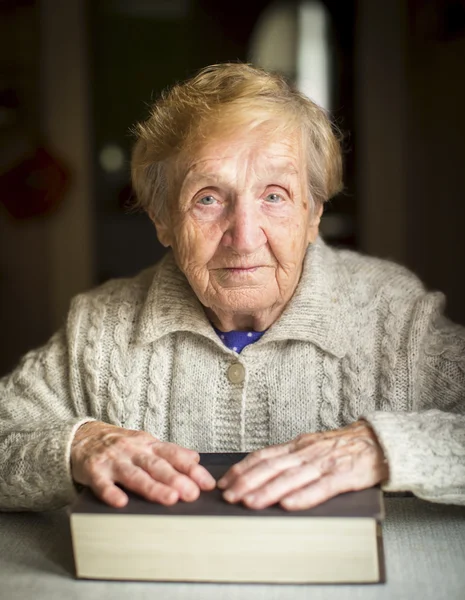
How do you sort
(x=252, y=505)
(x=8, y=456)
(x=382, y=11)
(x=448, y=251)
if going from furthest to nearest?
(x=382, y=11) → (x=448, y=251) → (x=8, y=456) → (x=252, y=505)

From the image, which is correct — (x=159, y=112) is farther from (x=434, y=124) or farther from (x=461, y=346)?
(x=434, y=124)

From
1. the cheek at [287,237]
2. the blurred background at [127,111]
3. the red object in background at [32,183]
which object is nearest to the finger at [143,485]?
the cheek at [287,237]

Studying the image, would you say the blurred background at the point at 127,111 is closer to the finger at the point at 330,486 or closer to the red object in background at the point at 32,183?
the red object in background at the point at 32,183

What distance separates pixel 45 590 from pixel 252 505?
0.27 m

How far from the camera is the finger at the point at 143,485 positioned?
0.98 metres

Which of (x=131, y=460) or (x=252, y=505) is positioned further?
(x=131, y=460)

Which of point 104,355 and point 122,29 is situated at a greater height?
point 122,29

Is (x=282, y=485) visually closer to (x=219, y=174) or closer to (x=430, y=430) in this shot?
(x=430, y=430)

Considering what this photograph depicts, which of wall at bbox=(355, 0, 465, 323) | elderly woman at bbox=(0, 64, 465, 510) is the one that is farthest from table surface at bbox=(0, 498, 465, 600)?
wall at bbox=(355, 0, 465, 323)

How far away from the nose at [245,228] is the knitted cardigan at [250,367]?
6.2 inches

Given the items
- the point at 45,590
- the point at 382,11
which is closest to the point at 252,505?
the point at 45,590

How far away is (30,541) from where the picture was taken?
1.12 metres

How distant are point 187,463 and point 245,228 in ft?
1.34

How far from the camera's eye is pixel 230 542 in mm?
938
